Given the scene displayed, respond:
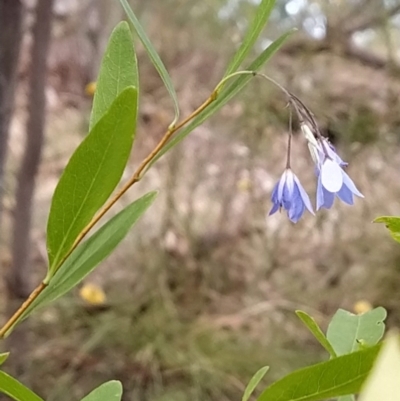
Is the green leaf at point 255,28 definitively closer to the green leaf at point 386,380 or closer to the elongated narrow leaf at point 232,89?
the elongated narrow leaf at point 232,89

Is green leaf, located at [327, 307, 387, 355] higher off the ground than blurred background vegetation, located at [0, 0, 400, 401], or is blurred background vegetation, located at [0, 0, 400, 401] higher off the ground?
green leaf, located at [327, 307, 387, 355]

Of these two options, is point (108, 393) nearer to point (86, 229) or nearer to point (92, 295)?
point (86, 229)

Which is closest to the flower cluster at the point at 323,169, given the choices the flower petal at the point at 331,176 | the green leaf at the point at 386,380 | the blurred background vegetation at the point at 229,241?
the flower petal at the point at 331,176

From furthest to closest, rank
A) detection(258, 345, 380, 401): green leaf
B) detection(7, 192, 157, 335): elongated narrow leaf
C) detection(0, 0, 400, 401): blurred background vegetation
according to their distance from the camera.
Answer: detection(0, 0, 400, 401): blurred background vegetation < detection(7, 192, 157, 335): elongated narrow leaf < detection(258, 345, 380, 401): green leaf

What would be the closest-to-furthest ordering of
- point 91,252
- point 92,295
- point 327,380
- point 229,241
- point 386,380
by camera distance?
point 386,380 → point 327,380 → point 91,252 → point 92,295 → point 229,241

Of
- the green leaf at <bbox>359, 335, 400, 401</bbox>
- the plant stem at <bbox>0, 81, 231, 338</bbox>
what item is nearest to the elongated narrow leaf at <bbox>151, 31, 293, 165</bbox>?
the plant stem at <bbox>0, 81, 231, 338</bbox>

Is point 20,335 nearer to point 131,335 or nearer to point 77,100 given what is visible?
point 131,335

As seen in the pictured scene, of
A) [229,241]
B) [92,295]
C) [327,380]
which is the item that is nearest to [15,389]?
[327,380]

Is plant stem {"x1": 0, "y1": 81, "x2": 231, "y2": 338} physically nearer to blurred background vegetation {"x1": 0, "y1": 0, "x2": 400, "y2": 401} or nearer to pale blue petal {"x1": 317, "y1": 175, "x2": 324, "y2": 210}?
pale blue petal {"x1": 317, "y1": 175, "x2": 324, "y2": 210}
